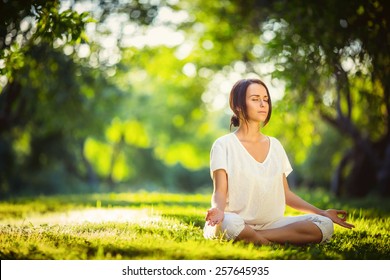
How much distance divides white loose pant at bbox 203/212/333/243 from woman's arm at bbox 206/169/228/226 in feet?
0.38

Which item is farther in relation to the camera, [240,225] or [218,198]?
[218,198]

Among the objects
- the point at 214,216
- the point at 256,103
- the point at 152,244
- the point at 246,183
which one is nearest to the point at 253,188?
the point at 246,183

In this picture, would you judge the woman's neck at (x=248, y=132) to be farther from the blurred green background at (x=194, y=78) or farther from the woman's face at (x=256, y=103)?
the blurred green background at (x=194, y=78)

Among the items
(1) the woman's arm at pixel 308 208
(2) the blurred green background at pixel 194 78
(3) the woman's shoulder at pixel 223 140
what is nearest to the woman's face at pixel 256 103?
(3) the woman's shoulder at pixel 223 140

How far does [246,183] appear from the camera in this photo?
407cm

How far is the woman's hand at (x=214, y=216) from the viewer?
357cm

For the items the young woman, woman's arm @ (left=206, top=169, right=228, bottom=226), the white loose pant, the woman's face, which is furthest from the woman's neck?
the white loose pant

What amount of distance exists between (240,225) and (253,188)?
1.33ft

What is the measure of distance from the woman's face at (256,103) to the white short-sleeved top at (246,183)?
0.31 metres

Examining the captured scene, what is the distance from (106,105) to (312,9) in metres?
10.9

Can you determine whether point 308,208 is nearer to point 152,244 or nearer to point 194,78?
point 152,244

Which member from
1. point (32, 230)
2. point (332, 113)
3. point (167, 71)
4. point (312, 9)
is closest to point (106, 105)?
point (167, 71)

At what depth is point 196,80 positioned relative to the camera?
15.5 meters
